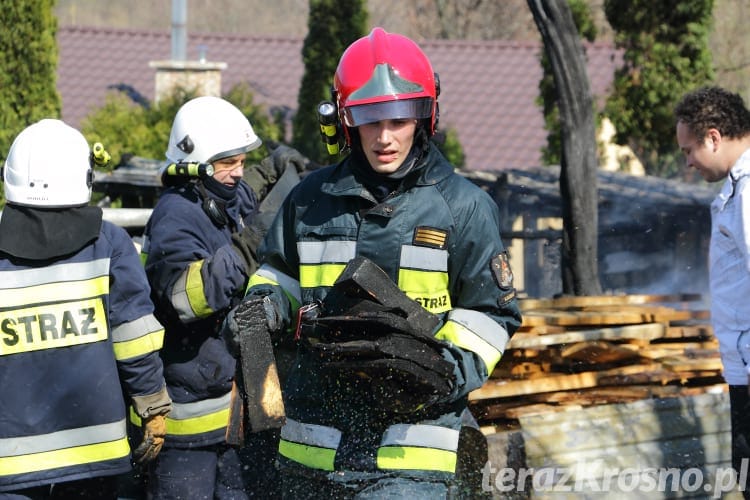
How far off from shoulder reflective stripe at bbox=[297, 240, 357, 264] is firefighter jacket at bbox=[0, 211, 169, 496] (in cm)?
83

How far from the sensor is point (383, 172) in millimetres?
3521

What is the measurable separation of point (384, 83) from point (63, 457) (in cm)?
175

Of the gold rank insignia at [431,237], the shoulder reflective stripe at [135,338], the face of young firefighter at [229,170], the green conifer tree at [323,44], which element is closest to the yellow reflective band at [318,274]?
the gold rank insignia at [431,237]

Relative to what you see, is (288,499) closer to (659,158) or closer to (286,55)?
(659,158)

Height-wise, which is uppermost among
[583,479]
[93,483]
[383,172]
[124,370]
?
[383,172]

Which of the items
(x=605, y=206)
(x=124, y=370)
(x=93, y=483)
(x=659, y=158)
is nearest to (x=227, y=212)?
(x=124, y=370)

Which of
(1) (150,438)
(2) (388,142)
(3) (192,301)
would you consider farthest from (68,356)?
(2) (388,142)

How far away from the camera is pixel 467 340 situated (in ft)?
11.2

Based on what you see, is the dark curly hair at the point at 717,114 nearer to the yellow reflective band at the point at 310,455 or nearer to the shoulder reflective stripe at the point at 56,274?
the yellow reflective band at the point at 310,455

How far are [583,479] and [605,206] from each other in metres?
5.73

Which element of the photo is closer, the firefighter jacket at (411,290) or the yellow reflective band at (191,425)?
the firefighter jacket at (411,290)

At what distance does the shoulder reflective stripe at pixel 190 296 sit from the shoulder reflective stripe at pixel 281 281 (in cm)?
94

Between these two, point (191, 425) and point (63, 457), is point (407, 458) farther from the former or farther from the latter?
point (191, 425)

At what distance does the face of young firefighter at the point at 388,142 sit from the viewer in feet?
11.5
